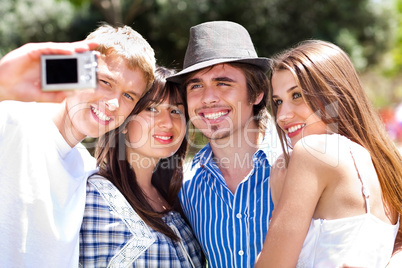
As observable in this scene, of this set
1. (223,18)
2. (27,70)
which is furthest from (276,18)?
(27,70)

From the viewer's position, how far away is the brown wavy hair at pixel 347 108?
2453 millimetres

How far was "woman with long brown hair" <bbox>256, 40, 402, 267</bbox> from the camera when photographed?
7.18 ft

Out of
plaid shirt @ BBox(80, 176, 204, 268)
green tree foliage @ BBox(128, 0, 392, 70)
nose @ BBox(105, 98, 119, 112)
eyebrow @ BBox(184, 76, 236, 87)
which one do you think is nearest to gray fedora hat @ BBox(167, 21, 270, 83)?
eyebrow @ BBox(184, 76, 236, 87)

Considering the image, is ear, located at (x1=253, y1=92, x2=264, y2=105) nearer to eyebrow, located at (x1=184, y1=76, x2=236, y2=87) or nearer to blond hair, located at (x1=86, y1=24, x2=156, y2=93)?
eyebrow, located at (x1=184, y1=76, x2=236, y2=87)

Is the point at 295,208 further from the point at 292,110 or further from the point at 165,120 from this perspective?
the point at 165,120

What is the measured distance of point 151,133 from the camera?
3459 mm

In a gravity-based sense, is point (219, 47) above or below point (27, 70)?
above

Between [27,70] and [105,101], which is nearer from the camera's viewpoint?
[27,70]

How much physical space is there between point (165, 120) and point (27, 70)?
55.6 inches

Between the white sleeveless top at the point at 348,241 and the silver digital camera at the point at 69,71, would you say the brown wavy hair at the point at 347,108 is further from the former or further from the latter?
the silver digital camera at the point at 69,71

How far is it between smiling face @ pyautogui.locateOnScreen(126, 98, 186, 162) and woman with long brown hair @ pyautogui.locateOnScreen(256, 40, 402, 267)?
1.23m

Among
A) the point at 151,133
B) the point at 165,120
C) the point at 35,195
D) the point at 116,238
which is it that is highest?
the point at 165,120

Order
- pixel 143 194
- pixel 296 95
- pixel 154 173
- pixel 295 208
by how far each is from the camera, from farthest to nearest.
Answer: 1. pixel 154 173
2. pixel 143 194
3. pixel 296 95
4. pixel 295 208

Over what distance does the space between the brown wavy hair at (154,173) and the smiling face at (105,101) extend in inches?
12.6
